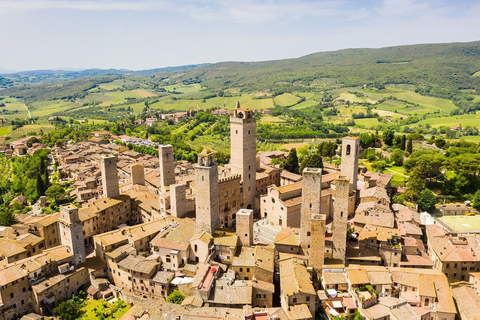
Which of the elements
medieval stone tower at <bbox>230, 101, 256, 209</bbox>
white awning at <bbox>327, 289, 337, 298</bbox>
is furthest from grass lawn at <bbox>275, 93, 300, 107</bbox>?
white awning at <bbox>327, 289, 337, 298</bbox>

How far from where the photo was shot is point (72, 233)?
30.8m

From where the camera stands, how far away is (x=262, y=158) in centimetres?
6166

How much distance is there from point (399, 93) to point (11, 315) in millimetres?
170269

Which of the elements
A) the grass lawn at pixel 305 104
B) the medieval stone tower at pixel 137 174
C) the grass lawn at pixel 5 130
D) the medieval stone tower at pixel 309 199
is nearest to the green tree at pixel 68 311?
the medieval stone tower at pixel 309 199

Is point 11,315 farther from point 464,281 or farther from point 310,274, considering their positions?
Answer: point 464,281

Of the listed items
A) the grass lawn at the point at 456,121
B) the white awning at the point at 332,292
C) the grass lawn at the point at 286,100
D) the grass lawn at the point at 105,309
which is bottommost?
the grass lawn at the point at 105,309

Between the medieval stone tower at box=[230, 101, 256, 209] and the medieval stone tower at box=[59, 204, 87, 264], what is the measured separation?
17094 millimetres

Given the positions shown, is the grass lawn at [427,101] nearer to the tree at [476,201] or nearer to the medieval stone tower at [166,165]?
the tree at [476,201]

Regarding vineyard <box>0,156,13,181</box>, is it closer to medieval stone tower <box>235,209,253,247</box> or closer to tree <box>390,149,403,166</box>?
medieval stone tower <box>235,209,253,247</box>

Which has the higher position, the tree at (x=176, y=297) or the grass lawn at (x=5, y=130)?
the grass lawn at (x=5, y=130)

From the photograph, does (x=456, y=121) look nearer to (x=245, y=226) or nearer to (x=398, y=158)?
(x=398, y=158)

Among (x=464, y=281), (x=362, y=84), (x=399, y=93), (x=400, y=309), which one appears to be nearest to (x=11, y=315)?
(x=400, y=309)

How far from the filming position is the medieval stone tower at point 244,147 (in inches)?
1510

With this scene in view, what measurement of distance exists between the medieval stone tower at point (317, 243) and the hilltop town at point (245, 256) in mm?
88
